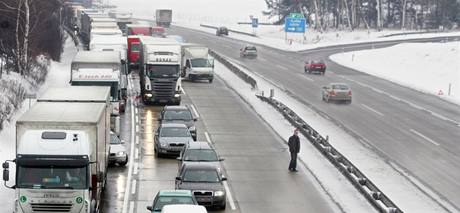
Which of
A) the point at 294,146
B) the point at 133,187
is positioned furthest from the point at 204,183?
the point at 294,146

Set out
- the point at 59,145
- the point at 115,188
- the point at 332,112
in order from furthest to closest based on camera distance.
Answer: the point at 332,112 → the point at 115,188 → the point at 59,145

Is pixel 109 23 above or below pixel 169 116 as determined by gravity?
above

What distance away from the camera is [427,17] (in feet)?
471

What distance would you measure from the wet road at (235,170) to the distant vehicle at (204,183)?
2.43 ft

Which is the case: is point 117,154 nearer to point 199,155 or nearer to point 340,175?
point 199,155

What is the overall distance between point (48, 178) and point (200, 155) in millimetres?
9100

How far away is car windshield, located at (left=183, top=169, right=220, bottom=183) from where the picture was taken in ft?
84.7

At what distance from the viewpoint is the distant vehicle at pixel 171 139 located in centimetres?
3362

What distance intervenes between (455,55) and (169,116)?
163ft

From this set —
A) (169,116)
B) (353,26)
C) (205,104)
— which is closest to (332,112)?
(205,104)

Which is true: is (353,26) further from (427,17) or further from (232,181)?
(232,181)

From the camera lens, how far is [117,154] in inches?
1243

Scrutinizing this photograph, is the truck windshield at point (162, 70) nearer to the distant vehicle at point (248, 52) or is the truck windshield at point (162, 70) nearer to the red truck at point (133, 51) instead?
the red truck at point (133, 51)

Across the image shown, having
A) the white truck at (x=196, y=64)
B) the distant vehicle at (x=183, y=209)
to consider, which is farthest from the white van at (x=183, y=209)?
the white truck at (x=196, y=64)
